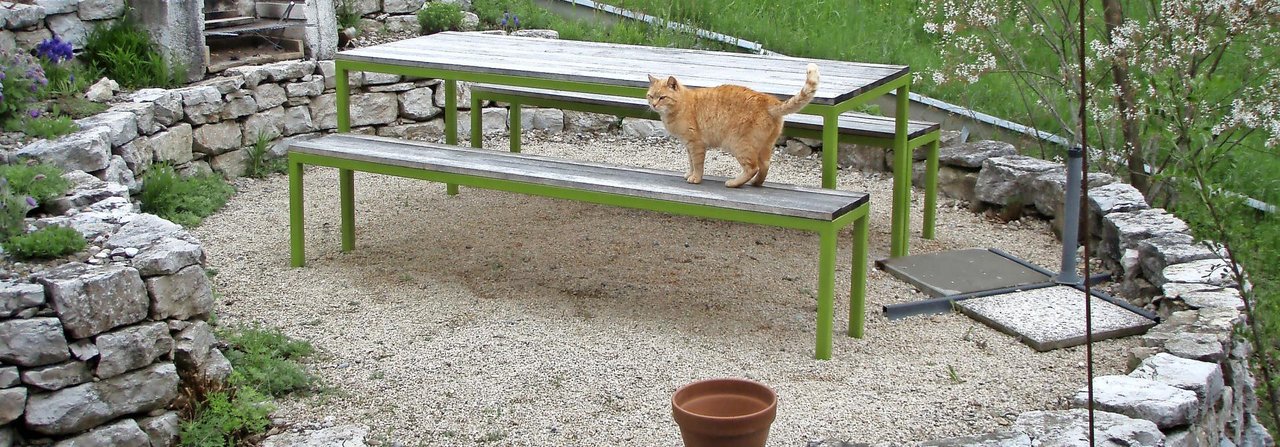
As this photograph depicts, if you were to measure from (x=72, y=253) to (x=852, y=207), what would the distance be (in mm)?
2601

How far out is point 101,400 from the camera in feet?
11.3

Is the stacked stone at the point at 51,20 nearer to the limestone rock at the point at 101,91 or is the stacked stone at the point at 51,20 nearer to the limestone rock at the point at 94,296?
the limestone rock at the point at 101,91

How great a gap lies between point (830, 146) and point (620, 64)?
1.16m

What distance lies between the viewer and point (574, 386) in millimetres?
4043

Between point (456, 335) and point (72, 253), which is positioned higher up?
point (72, 253)

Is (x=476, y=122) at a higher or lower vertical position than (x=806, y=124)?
lower

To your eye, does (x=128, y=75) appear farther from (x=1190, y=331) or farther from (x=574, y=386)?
(x=1190, y=331)

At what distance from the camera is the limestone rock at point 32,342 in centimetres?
331

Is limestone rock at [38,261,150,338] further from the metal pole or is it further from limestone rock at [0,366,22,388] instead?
the metal pole

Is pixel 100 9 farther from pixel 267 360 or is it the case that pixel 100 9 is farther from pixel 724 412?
pixel 724 412

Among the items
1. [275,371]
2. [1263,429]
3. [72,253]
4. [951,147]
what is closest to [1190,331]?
[1263,429]

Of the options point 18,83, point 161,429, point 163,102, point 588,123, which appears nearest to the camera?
point 161,429

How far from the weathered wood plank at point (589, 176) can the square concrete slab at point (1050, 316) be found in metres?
0.78

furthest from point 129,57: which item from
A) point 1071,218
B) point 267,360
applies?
point 1071,218
